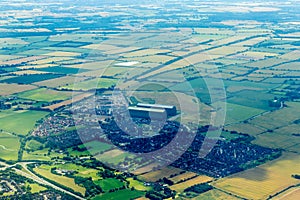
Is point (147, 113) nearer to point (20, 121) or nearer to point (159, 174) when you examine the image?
point (20, 121)

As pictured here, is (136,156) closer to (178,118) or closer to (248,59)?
(178,118)

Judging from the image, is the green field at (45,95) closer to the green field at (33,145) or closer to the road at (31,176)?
the green field at (33,145)

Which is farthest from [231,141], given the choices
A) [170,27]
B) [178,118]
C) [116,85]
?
[170,27]

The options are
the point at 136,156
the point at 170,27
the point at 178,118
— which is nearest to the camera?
the point at 136,156

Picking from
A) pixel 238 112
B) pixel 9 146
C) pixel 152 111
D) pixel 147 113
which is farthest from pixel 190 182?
pixel 238 112

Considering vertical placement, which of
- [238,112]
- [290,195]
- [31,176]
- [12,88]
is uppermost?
[290,195]

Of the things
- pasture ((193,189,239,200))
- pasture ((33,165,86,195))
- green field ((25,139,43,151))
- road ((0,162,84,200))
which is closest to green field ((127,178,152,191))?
pasture ((33,165,86,195))

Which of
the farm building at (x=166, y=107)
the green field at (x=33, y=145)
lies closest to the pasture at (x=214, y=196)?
the green field at (x=33, y=145)
